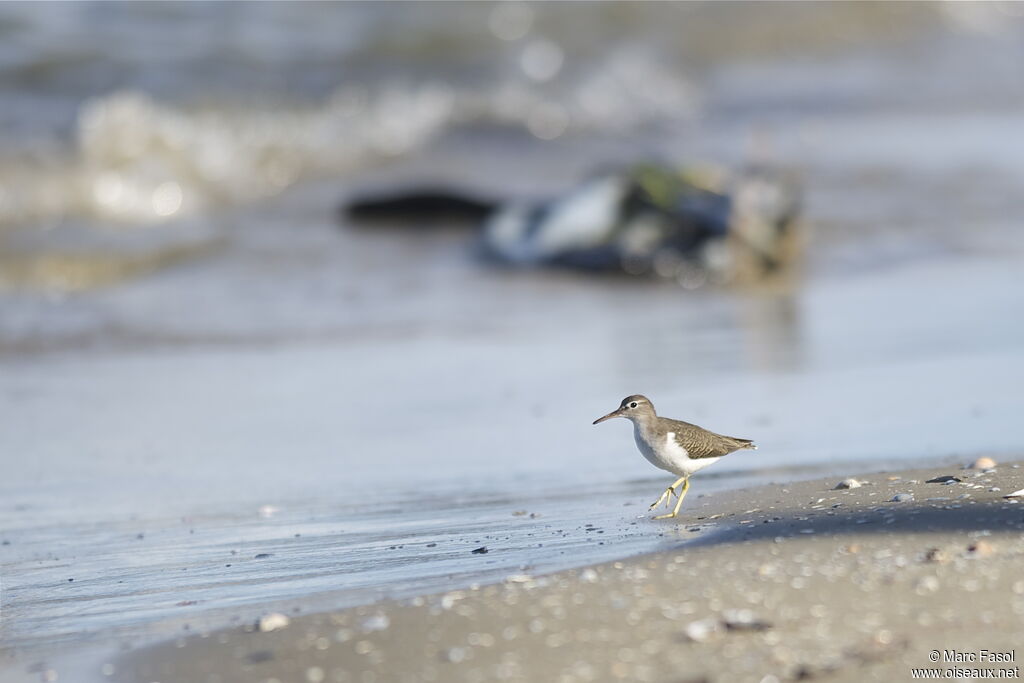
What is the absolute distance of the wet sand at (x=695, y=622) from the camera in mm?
3490

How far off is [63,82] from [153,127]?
2.59 meters

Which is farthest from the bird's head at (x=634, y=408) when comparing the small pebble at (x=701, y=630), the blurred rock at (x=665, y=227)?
the blurred rock at (x=665, y=227)

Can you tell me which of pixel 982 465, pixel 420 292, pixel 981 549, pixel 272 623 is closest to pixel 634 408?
pixel 982 465

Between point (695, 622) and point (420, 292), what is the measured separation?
7669 millimetres

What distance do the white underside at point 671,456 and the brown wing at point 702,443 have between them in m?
0.02

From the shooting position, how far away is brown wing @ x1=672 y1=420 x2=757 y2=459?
5.30m

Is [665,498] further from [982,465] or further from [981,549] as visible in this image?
[981,549]

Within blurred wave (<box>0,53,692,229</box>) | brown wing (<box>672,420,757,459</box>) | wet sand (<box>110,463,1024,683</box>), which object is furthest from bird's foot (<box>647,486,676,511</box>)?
blurred wave (<box>0,53,692,229</box>)

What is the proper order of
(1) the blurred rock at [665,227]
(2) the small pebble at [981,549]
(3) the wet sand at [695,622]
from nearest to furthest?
(3) the wet sand at [695,622] < (2) the small pebble at [981,549] < (1) the blurred rock at [665,227]

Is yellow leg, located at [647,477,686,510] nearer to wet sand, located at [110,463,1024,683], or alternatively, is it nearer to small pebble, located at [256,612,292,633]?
wet sand, located at [110,463,1024,683]

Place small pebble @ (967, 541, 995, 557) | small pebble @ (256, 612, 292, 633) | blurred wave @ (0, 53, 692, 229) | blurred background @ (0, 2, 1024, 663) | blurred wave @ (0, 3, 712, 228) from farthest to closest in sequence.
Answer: blurred wave @ (0, 3, 712, 228) < blurred wave @ (0, 53, 692, 229) < blurred background @ (0, 2, 1024, 663) < small pebble @ (967, 541, 995, 557) < small pebble @ (256, 612, 292, 633)

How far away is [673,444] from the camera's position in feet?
17.2

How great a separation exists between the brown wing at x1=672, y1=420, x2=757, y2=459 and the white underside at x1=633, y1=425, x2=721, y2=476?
0.8 inches

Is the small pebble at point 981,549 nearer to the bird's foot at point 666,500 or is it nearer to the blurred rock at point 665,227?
the bird's foot at point 666,500
